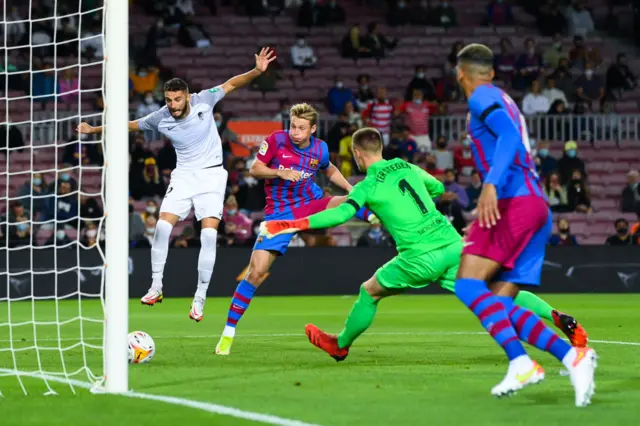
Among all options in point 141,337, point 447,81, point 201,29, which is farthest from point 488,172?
point 201,29

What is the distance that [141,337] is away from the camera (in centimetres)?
898

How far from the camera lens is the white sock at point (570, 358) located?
644cm

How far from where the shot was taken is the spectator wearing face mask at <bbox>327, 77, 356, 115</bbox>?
25375mm

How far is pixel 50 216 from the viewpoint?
20.1m

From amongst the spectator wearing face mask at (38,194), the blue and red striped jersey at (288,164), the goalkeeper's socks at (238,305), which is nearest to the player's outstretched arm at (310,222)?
the goalkeeper's socks at (238,305)

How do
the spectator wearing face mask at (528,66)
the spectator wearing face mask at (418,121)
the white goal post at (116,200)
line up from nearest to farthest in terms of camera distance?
the white goal post at (116,200)
the spectator wearing face mask at (418,121)
the spectator wearing face mask at (528,66)

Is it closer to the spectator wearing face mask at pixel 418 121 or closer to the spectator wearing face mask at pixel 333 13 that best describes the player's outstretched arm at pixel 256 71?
the spectator wearing face mask at pixel 418 121

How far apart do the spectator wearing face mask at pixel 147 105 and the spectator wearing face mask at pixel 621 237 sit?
28.8 ft

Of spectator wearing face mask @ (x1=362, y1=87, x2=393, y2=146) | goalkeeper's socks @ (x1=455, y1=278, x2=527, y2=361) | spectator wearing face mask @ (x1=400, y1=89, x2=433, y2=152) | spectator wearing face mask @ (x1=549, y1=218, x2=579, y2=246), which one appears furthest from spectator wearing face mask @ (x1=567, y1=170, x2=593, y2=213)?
goalkeeper's socks @ (x1=455, y1=278, x2=527, y2=361)

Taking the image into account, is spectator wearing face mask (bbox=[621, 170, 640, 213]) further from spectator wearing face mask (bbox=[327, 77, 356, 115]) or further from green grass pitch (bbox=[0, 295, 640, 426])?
green grass pitch (bbox=[0, 295, 640, 426])

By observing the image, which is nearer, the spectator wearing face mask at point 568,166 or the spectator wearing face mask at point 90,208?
the spectator wearing face mask at point 90,208

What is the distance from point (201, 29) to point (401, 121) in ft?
18.8

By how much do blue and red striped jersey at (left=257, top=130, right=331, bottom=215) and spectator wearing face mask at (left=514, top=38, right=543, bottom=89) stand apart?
1568 cm

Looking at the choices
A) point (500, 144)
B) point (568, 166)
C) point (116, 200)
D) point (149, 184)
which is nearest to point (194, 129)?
point (116, 200)
